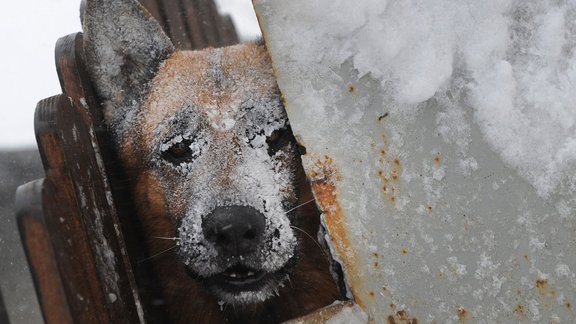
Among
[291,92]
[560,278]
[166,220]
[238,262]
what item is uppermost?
[291,92]

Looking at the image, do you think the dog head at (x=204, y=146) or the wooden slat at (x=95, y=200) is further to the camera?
the dog head at (x=204, y=146)

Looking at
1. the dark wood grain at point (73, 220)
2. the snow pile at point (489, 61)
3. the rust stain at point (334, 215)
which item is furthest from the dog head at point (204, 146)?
the snow pile at point (489, 61)

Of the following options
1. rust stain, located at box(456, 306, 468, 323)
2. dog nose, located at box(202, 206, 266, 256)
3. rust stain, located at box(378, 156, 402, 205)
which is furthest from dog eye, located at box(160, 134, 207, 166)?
rust stain, located at box(456, 306, 468, 323)

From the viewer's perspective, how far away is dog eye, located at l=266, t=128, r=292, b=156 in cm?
251

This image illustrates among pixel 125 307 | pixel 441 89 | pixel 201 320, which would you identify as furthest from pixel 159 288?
pixel 441 89

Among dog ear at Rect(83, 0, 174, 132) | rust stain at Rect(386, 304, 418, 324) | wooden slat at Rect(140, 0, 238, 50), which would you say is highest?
wooden slat at Rect(140, 0, 238, 50)

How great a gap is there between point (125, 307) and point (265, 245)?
2.08 ft

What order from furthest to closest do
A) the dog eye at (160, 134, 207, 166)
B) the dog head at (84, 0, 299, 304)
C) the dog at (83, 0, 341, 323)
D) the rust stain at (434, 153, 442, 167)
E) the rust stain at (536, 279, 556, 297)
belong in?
the dog eye at (160, 134, 207, 166) < the dog at (83, 0, 341, 323) < the dog head at (84, 0, 299, 304) < the rust stain at (434, 153, 442, 167) < the rust stain at (536, 279, 556, 297)

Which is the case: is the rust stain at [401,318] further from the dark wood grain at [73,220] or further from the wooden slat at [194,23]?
the wooden slat at [194,23]

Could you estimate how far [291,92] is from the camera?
1.71 m

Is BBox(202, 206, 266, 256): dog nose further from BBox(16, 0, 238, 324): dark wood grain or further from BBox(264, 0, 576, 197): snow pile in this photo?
BBox(264, 0, 576, 197): snow pile

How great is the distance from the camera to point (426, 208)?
1523 mm

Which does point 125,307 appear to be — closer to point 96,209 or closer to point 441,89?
point 96,209

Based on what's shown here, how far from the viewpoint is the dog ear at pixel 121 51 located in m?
2.50
